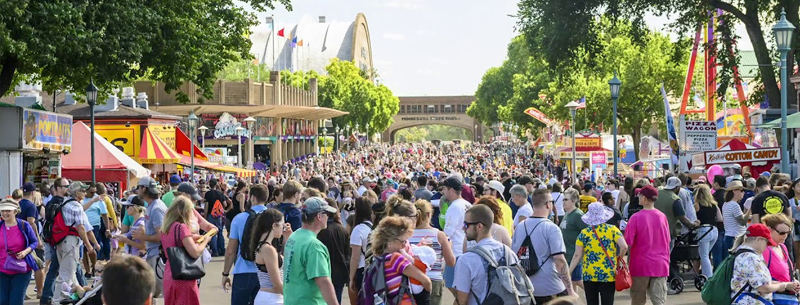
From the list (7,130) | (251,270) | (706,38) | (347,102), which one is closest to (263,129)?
(347,102)

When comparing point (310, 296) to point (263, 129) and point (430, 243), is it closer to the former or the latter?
point (430, 243)

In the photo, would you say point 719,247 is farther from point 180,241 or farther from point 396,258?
point 396,258

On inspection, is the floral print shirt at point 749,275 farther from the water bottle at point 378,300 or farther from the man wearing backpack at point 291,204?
the man wearing backpack at point 291,204

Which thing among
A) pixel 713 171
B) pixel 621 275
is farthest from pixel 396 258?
pixel 713 171

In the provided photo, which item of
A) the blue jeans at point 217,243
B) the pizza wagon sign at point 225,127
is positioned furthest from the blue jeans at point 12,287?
the pizza wagon sign at point 225,127

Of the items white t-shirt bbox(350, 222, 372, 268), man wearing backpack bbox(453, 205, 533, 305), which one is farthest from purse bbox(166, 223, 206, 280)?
man wearing backpack bbox(453, 205, 533, 305)

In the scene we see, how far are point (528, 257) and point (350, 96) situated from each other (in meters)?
101

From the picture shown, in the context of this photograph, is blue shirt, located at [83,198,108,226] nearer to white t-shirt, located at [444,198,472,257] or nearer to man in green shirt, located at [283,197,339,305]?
white t-shirt, located at [444,198,472,257]

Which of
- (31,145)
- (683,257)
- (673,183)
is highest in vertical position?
(31,145)

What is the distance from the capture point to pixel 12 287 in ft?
40.2

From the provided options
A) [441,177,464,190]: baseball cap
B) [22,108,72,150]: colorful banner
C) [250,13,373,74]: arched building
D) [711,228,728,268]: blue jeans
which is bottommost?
[711,228,728,268]: blue jeans

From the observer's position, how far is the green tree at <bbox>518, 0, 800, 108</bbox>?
27125mm

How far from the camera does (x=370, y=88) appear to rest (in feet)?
374

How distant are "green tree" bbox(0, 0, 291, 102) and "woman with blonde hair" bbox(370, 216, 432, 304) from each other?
12.8 meters
